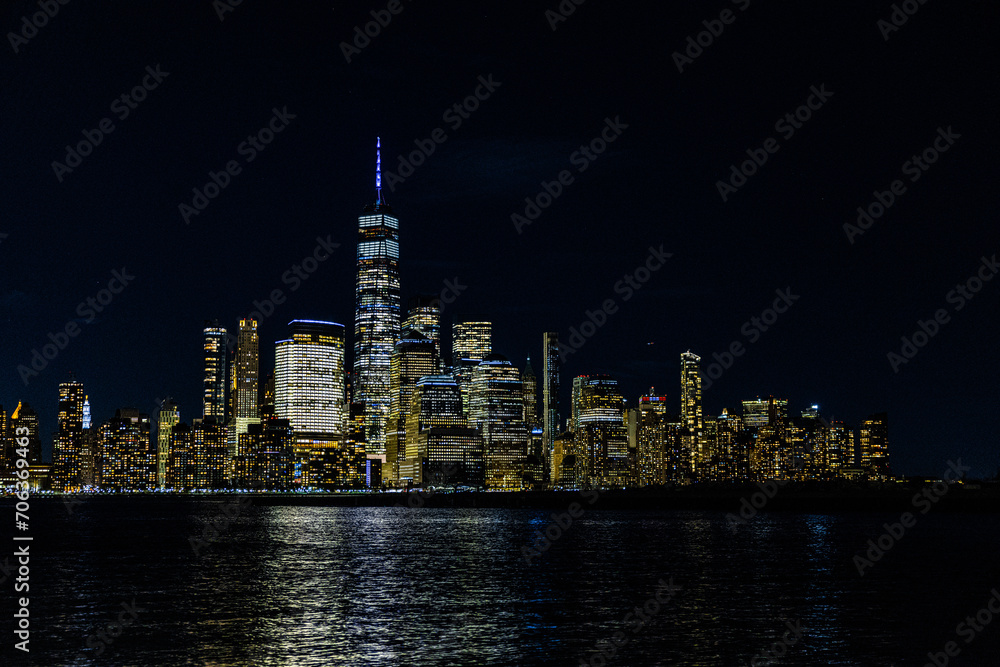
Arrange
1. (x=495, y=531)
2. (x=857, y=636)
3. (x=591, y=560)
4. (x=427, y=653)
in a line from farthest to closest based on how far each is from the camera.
Result: (x=495, y=531) < (x=591, y=560) < (x=857, y=636) < (x=427, y=653)

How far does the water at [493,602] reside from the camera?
42438 mm

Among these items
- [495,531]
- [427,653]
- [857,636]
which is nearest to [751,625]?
[857,636]

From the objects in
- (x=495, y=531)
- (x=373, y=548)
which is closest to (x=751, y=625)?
(x=373, y=548)

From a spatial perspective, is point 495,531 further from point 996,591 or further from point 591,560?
point 996,591

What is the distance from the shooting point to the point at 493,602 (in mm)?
59188

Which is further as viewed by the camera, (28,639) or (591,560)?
(591,560)

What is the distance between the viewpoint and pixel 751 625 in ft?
162

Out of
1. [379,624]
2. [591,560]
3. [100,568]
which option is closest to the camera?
[379,624]

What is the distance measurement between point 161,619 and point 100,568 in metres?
32.1

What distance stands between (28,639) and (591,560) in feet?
172

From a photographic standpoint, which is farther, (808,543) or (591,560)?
(808,543)

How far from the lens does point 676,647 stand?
43.5 m

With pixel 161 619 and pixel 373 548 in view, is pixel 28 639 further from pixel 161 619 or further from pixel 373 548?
pixel 373 548

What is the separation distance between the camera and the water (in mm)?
42438
